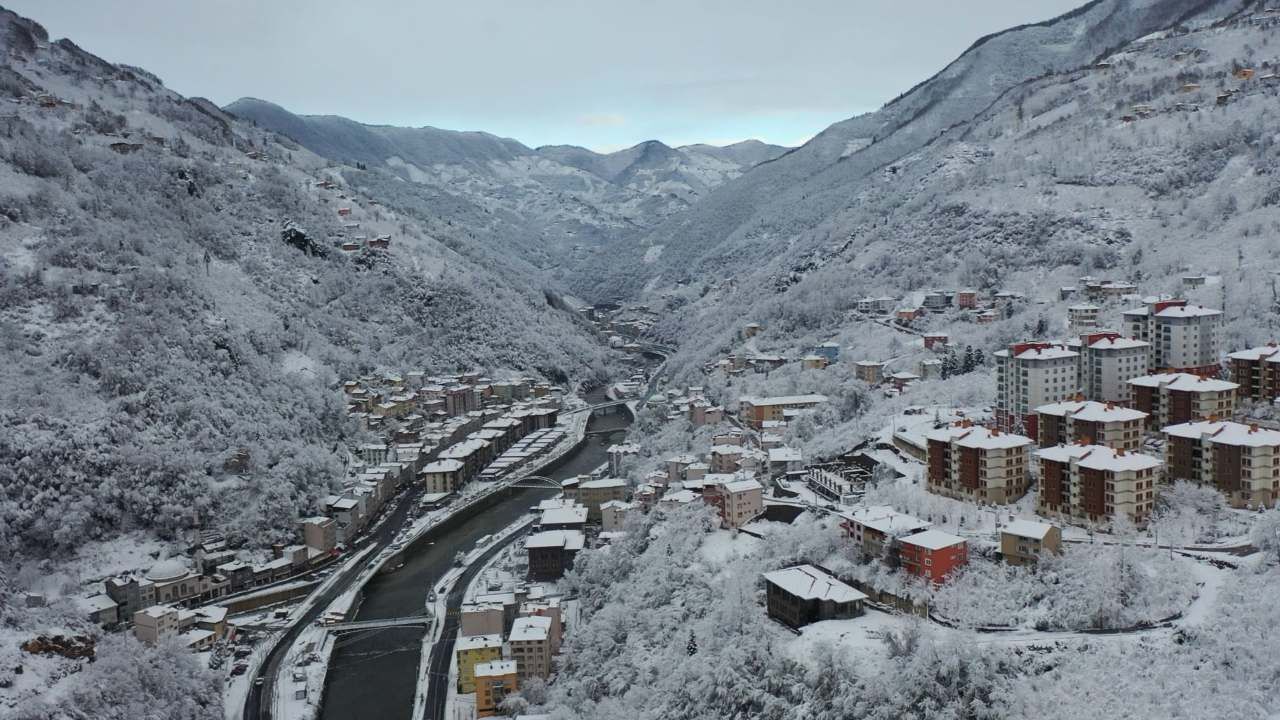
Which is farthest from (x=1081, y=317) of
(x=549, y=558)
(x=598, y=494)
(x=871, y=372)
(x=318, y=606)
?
(x=318, y=606)

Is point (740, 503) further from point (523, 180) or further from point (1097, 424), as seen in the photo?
point (523, 180)

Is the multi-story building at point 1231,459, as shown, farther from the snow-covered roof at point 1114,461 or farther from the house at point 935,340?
the house at point 935,340

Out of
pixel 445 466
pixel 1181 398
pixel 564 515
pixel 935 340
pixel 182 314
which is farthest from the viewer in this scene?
pixel 935 340

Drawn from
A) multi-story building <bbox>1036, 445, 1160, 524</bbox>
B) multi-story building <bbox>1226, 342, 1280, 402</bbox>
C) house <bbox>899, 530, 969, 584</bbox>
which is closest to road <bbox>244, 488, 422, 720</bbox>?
house <bbox>899, 530, 969, 584</bbox>

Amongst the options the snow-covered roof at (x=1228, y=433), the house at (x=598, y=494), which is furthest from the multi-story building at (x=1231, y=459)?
the house at (x=598, y=494)

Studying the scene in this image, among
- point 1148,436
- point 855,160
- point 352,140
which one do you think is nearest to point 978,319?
point 1148,436
